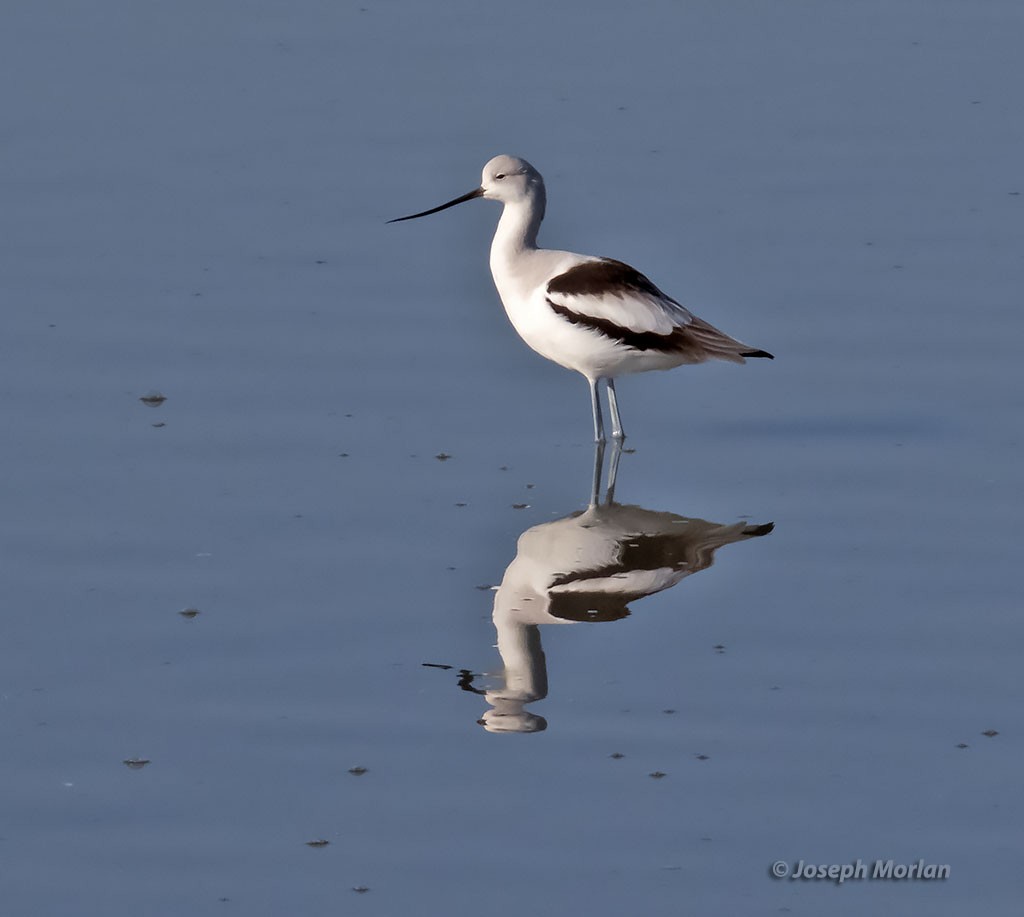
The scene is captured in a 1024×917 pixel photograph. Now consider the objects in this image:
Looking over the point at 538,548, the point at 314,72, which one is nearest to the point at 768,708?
the point at 538,548

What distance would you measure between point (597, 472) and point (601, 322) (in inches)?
29.9

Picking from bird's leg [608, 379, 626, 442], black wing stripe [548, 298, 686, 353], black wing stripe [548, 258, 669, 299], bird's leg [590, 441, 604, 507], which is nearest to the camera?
bird's leg [590, 441, 604, 507]

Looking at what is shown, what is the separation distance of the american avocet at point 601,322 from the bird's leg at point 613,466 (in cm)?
6

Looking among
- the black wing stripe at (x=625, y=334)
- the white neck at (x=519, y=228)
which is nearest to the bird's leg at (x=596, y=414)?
the black wing stripe at (x=625, y=334)

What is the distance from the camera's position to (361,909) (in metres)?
6.27

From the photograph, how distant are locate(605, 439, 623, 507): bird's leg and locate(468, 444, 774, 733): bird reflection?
0.02 meters

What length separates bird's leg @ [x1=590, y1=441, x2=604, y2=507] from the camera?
31.5ft

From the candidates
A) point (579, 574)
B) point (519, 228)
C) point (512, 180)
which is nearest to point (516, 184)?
point (512, 180)

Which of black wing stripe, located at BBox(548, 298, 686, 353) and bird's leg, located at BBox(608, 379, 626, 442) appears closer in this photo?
black wing stripe, located at BBox(548, 298, 686, 353)

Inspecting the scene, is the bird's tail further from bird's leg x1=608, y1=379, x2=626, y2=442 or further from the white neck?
the white neck

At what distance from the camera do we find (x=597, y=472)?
32.5 ft

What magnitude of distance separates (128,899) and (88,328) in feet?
17.5

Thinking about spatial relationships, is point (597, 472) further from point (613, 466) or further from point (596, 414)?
point (596, 414)

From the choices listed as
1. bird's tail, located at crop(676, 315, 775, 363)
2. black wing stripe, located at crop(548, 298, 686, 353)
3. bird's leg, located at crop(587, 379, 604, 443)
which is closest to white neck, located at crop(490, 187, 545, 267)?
black wing stripe, located at crop(548, 298, 686, 353)
